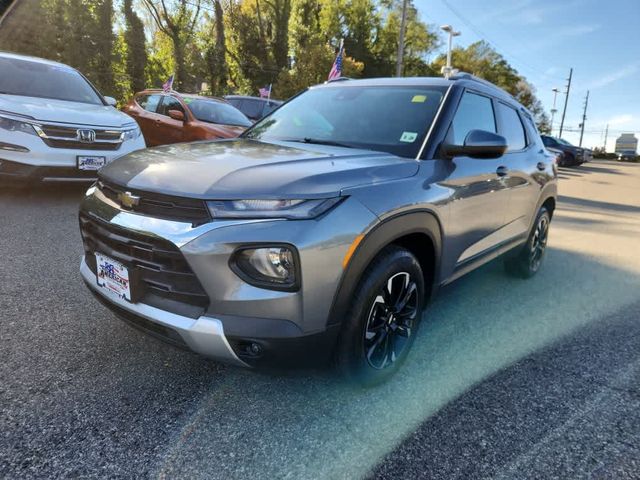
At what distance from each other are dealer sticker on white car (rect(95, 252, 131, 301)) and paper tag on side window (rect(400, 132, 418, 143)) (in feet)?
5.52

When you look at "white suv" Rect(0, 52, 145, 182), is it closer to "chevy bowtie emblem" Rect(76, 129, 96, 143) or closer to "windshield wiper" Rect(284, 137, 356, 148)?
"chevy bowtie emblem" Rect(76, 129, 96, 143)

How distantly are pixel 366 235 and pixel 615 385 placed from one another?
5.96 ft

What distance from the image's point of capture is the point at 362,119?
3.01 metres

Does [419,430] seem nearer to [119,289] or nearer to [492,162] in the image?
[119,289]

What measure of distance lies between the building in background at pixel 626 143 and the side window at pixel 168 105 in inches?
2316

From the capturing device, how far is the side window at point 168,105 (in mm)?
8945

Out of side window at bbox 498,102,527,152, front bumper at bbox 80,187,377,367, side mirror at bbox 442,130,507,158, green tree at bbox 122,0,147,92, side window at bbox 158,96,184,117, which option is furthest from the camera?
green tree at bbox 122,0,147,92

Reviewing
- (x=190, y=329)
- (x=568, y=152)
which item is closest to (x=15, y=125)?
(x=190, y=329)

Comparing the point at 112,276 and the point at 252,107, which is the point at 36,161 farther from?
the point at 252,107

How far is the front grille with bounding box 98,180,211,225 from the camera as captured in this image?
189 centimetres

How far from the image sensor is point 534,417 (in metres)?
2.29

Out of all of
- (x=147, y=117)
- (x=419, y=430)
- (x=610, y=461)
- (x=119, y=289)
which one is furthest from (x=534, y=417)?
(x=147, y=117)

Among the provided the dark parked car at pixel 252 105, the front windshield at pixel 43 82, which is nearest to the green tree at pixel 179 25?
the dark parked car at pixel 252 105

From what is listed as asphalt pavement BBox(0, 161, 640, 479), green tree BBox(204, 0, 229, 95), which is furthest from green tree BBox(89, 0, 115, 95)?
asphalt pavement BBox(0, 161, 640, 479)
